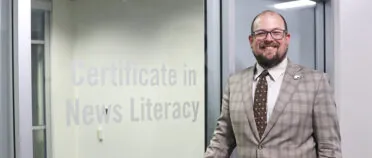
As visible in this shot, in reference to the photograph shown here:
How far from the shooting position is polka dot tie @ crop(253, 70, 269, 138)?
71.5 inches

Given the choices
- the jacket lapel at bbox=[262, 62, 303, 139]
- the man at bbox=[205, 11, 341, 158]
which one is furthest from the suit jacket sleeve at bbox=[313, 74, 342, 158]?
the jacket lapel at bbox=[262, 62, 303, 139]

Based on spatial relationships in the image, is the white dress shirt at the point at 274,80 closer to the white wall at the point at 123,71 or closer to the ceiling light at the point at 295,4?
the white wall at the point at 123,71

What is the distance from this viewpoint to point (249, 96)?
6.16 ft

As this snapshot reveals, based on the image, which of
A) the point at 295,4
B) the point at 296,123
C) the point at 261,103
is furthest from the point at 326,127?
the point at 295,4

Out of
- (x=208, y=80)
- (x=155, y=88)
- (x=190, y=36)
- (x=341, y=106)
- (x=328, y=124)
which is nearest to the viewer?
(x=328, y=124)

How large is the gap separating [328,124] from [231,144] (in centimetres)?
46

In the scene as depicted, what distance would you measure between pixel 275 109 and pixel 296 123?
0.10 meters

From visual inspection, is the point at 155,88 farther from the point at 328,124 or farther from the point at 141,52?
the point at 328,124

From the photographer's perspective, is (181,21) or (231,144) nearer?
(231,144)

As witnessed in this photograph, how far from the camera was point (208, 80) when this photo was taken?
221 cm

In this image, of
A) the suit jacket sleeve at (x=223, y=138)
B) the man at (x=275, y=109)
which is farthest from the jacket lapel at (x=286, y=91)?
the suit jacket sleeve at (x=223, y=138)

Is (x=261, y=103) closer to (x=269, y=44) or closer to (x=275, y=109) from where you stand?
(x=275, y=109)

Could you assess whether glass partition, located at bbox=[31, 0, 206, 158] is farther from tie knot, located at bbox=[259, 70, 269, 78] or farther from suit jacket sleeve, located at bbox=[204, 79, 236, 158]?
tie knot, located at bbox=[259, 70, 269, 78]

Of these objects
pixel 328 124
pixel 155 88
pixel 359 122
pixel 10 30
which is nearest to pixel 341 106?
pixel 359 122
